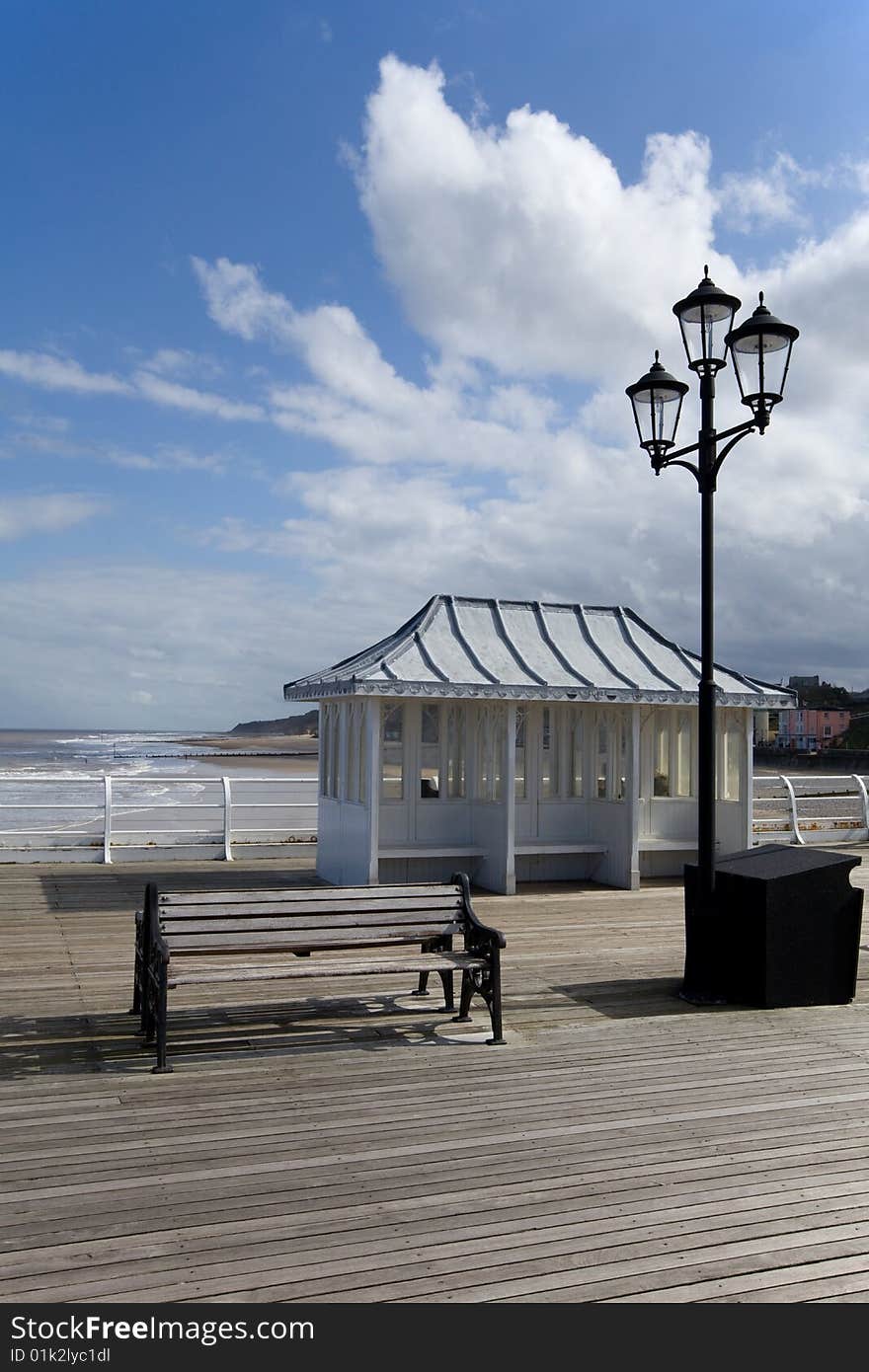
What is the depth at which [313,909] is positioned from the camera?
630 cm

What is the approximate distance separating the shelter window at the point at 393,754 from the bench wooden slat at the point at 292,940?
5967mm

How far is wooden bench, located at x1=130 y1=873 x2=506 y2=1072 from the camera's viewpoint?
19.4 ft

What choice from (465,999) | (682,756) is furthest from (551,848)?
(465,999)

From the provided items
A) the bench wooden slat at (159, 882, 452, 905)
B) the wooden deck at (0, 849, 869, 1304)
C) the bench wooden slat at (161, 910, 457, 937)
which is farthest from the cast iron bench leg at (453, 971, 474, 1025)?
the bench wooden slat at (159, 882, 452, 905)

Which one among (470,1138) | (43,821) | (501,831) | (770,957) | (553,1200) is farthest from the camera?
(43,821)

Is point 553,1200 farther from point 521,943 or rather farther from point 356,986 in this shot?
point 521,943

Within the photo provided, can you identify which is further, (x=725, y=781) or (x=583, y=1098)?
(x=725, y=781)

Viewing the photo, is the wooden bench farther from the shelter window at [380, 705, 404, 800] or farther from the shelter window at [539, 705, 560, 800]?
the shelter window at [539, 705, 560, 800]

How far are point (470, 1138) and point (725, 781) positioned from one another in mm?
9905

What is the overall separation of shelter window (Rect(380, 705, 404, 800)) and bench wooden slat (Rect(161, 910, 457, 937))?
5.92 metres

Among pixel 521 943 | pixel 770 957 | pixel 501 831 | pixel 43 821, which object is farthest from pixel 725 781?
pixel 43 821

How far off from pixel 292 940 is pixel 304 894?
1.05 feet

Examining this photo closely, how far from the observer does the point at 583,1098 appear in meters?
5.12

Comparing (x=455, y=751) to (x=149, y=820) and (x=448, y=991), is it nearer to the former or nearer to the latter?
(x=448, y=991)
